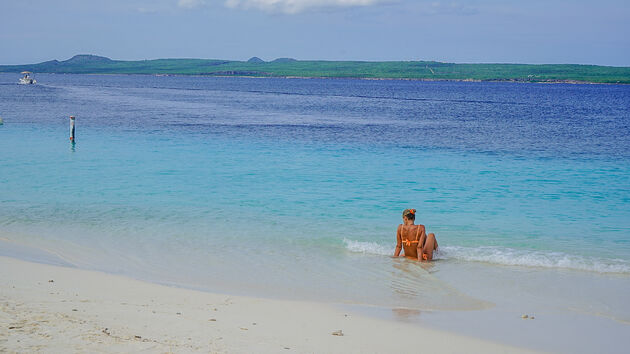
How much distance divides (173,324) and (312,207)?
992cm

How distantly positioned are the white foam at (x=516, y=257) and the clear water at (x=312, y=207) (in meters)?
0.05

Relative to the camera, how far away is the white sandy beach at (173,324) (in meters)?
6.79

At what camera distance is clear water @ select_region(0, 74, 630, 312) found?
1153 centimetres

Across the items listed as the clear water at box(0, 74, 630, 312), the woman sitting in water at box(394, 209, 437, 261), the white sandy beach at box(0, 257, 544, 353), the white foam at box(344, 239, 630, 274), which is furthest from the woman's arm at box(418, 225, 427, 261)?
the white sandy beach at box(0, 257, 544, 353)

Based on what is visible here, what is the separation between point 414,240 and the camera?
12.2m

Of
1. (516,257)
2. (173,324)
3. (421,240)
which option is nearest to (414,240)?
(421,240)

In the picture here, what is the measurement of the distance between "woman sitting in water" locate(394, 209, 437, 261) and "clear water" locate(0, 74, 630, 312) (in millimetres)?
350

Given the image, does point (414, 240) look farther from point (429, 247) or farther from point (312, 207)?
point (312, 207)

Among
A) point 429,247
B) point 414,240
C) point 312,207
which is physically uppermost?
point 414,240

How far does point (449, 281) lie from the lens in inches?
435

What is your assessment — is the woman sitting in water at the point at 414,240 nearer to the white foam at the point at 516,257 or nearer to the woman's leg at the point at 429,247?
the woman's leg at the point at 429,247

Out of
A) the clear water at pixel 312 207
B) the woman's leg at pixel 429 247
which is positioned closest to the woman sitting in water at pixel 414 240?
the woman's leg at pixel 429 247

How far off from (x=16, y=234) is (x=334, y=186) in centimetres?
1036

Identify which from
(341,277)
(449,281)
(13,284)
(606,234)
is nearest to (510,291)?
(449,281)
